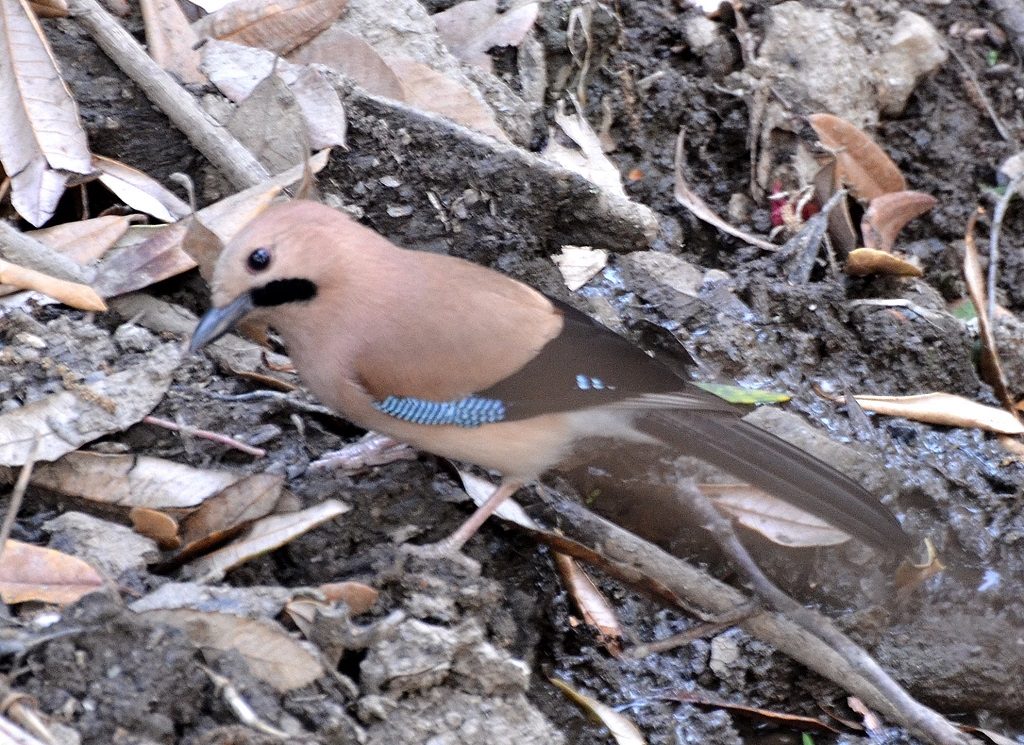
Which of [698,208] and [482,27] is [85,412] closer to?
[482,27]

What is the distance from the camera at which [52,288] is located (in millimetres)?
4234

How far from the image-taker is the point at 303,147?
4637 mm

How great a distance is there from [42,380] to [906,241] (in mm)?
4037

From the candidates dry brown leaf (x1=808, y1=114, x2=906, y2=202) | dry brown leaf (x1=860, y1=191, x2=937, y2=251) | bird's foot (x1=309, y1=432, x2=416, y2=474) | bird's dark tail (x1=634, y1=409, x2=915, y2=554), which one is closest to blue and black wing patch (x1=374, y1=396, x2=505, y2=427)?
bird's foot (x1=309, y1=432, x2=416, y2=474)

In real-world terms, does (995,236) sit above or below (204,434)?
below

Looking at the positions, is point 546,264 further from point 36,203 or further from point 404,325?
point 36,203

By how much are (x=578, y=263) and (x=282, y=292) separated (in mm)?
1846

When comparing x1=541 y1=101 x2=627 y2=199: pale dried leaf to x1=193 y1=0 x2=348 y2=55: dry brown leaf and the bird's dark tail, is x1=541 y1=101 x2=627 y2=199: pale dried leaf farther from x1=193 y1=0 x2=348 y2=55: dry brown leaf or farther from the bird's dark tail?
the bird's dark tail

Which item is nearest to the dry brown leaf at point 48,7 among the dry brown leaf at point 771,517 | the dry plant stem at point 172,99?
the dry plant stem at point 172,99

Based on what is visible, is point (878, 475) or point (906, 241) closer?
point (878, 475)

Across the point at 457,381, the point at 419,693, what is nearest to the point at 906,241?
the point at 457,381

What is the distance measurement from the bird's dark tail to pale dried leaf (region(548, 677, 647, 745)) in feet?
2.83

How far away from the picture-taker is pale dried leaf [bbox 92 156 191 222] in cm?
469

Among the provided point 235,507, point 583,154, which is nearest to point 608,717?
point 235,507
